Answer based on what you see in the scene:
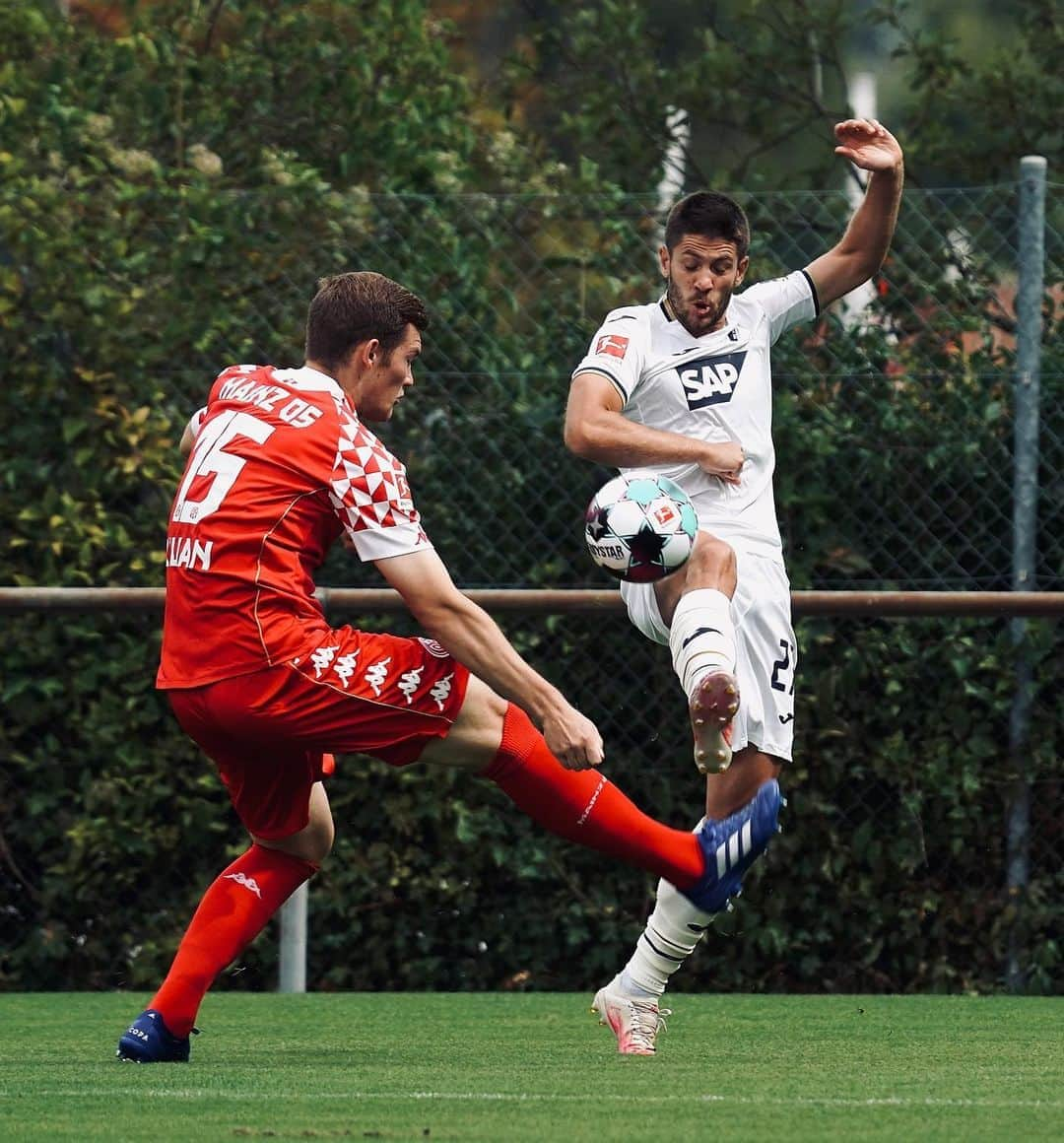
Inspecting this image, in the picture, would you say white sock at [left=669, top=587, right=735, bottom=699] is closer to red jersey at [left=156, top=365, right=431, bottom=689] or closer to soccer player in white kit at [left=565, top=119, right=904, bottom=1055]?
soccer player in white kit at [left=565, top=119, right=904, bottom=1055]

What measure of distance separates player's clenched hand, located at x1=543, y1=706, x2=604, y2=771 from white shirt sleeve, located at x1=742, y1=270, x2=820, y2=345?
70.2 inches

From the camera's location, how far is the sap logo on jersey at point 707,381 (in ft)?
19.8

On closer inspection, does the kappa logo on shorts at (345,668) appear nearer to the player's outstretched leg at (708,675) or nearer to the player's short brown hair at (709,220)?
the player's outstretched leg at (708,675)

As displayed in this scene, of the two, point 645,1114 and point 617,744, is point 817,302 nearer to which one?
point 617,744

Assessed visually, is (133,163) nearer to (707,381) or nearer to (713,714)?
(707,381)

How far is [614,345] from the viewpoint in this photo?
5949 mm

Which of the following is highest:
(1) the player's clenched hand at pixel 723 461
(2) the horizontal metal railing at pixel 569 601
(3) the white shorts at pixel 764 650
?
(1) the player's clenched hand at pixel 723 461

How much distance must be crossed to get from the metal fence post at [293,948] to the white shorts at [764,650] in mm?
2049

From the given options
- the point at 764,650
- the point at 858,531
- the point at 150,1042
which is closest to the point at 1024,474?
the point at 858,531

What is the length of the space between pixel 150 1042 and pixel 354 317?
1670 millimetres

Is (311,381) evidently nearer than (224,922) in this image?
Yes

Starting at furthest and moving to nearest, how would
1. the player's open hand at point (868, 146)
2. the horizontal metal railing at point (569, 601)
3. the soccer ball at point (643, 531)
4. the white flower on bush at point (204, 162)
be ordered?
the white flower on bush at point (204, 162) < the horizontal metal railing at point (569, 601) < the player's open hand at point (868, 146) < the soccer ball at point (643, 531)

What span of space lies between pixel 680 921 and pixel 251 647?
50.5 inches

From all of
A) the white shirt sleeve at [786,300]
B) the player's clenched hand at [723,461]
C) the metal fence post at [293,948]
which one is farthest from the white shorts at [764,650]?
the metal fence post at [293,948]
